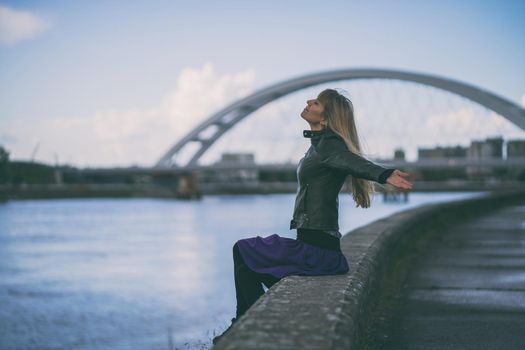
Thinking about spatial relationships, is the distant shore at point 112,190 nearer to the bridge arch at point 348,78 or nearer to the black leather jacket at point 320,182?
the bridge arch at point 348,78

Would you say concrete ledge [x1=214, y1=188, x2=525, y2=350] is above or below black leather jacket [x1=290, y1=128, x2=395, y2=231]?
below

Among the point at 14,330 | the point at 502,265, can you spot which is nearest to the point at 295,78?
the point at 14,330

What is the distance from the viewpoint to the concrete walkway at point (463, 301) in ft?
12.0

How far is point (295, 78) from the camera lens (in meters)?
59.5

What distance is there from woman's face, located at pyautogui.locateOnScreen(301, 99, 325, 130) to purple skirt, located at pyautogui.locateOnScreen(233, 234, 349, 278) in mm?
649

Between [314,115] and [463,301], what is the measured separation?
6.55 ft

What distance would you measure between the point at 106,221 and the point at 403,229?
4266 cm

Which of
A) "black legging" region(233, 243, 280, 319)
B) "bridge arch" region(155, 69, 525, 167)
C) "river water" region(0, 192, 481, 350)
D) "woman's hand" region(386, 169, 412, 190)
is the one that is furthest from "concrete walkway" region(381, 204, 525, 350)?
"bridge arch" region(155, 69, 525, 167)

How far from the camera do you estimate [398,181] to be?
312cm

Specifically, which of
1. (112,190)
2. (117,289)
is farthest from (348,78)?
(112,190)

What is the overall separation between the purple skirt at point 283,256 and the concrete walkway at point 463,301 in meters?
0.57

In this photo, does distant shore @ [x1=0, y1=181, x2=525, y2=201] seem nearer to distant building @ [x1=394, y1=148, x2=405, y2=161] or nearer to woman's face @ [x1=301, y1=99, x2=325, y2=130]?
distant building @ [x1=394, y1=148, x2=405, y2=161]

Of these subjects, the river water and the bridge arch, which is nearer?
the river water

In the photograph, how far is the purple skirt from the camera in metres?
3.61
